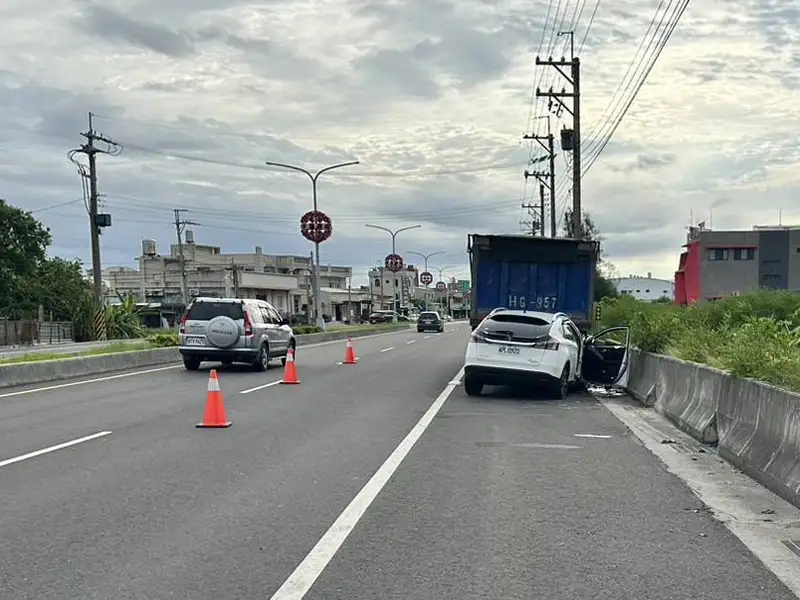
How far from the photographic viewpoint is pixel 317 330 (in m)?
45.6

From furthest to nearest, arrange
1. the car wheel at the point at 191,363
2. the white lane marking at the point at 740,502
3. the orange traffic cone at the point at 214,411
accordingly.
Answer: the car wheel at the point at 191,363 → the orange traffic cone at the point at 214,411 → the white lane marking at the point at 740,502

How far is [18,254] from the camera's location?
5453 centimetres

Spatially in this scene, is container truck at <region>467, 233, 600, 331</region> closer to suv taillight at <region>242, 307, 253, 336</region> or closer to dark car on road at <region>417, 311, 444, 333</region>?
suv taillight at <region>242, 307, 253, 336</region>

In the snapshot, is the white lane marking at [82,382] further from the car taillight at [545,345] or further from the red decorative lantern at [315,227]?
the red decorative lantern at [315,227]

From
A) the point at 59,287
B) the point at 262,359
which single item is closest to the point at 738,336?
the point at 262,359

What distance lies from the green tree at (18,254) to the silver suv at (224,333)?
3776 cm

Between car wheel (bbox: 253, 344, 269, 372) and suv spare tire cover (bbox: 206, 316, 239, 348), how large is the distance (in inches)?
34.0

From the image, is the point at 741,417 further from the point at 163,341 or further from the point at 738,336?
the point at 163,341

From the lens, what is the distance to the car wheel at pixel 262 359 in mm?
21781

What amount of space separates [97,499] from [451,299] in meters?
170

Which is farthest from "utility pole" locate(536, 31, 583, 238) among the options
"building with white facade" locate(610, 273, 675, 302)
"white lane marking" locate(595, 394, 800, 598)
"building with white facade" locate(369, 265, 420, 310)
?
"building with white facade" locate(369, 265, 420, 310)

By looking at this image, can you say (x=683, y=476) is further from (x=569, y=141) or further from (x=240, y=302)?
(x=569, y=141)

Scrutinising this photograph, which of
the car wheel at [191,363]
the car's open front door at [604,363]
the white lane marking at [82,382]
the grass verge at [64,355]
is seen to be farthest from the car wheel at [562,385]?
the grass verge at [64,355]

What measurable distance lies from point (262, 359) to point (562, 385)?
30.1 ft
